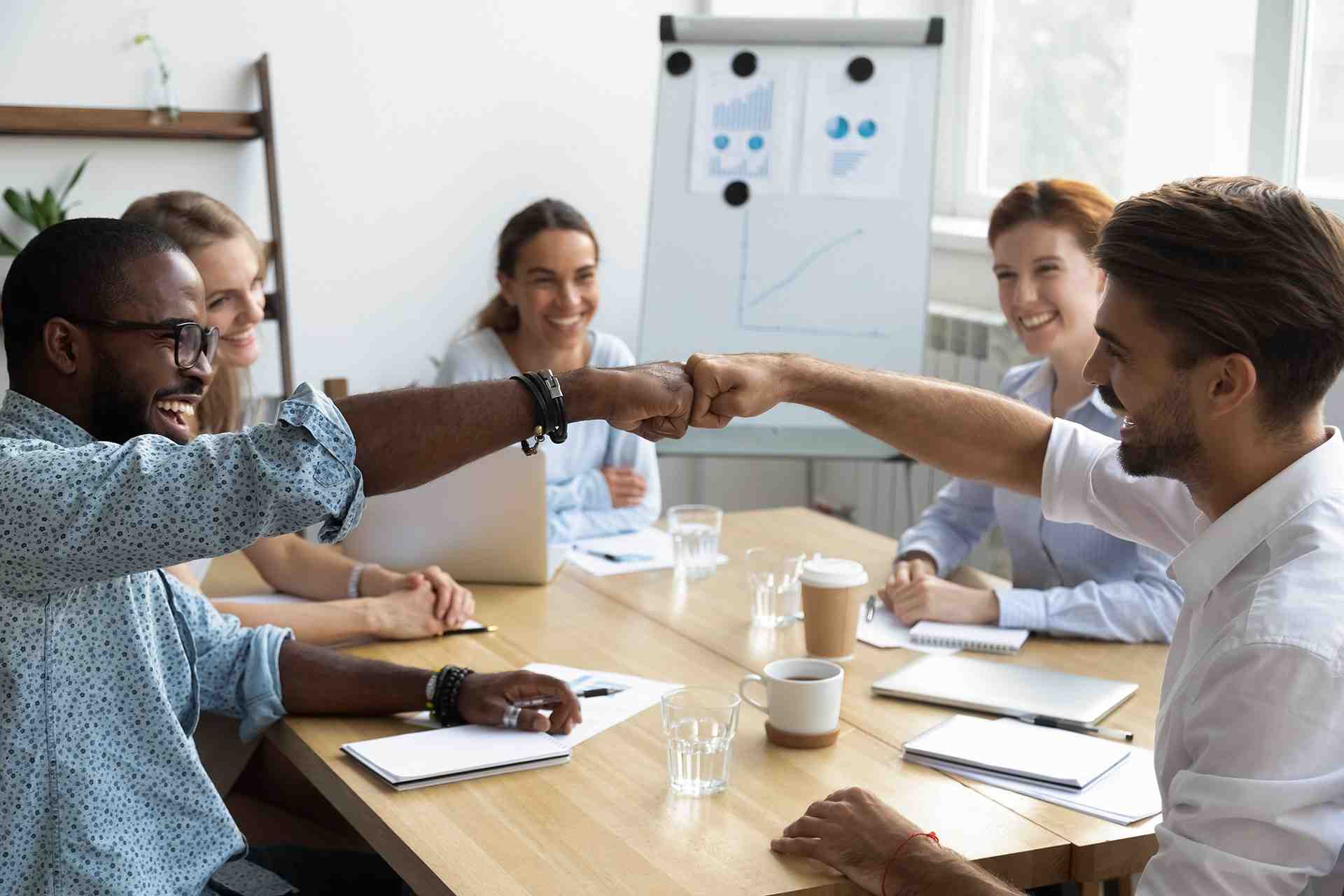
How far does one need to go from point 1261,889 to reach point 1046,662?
0.83m

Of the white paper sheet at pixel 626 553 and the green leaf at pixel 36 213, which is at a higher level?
the green leaf at pixel 36 213

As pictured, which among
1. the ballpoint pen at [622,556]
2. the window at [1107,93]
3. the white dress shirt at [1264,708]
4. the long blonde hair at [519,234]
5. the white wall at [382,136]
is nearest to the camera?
the white dress shirt at [1264,708]

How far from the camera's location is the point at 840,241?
3.39 metres

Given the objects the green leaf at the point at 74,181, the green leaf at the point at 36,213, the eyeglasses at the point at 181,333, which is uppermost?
the green leaf at the point at 74,181

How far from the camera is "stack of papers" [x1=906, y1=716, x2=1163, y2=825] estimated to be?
4.84 feet

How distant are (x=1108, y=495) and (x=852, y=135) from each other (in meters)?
1.91

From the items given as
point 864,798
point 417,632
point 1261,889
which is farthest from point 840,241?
point 1261,889

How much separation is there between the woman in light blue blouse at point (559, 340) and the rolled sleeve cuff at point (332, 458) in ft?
5.70

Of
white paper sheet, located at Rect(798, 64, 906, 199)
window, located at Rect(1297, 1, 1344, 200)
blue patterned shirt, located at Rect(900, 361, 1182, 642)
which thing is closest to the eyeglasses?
blue patterned shirt, located at Rect(900, 361, 1182, 642)

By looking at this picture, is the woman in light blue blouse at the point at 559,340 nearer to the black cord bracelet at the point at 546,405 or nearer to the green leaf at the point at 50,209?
the green leaf at the point at 50,209

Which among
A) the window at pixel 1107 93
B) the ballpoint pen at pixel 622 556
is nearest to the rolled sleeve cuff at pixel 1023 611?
the ballpoint pen at pixel 622 556

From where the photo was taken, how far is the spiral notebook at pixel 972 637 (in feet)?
6.52

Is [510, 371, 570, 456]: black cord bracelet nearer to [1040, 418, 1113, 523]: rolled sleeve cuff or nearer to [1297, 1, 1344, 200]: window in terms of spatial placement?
[1040, 418, 1113, 523]: rolled sleeve cuff

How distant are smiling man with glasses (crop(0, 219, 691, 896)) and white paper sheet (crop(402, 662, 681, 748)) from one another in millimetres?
69
